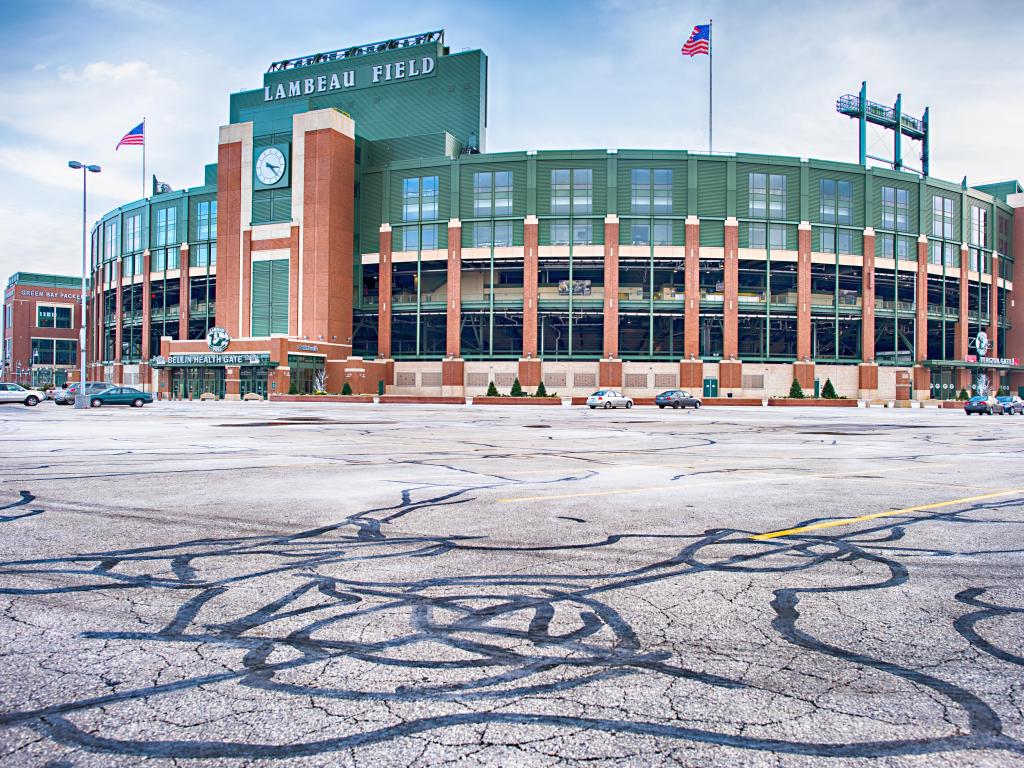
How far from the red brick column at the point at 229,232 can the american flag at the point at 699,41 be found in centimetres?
4501

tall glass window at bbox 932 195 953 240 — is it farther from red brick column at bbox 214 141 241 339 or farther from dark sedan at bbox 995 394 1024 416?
red brick column at bbox 214 141 241 339

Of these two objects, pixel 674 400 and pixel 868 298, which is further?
pixel 868 298

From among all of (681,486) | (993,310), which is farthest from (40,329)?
(993,310)

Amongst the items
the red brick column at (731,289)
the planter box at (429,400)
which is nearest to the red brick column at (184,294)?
the planter box at (429,400)

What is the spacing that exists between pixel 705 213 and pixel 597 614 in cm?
6940

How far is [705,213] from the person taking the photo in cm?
6944

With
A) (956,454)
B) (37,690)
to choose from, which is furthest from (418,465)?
(956,454)

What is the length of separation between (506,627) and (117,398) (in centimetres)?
5016

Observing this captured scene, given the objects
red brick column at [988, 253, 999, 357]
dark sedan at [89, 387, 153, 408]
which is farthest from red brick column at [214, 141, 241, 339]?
red brick column at [988, 253, 999, 357]

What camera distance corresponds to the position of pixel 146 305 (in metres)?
82.2

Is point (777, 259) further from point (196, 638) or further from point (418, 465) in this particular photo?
point (196, 638)

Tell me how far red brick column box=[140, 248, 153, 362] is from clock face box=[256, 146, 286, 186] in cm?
2087

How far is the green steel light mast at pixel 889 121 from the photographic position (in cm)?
7544

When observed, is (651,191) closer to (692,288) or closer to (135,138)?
(692,288)
